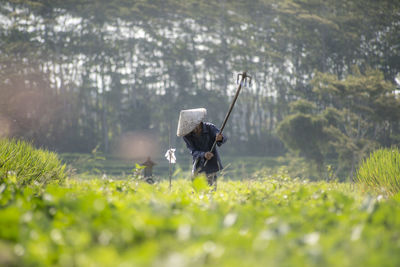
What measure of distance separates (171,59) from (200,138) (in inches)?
928

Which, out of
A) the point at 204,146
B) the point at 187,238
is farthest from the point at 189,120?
the point at 187,238

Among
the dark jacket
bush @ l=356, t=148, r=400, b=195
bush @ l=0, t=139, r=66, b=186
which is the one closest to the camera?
bush @ l=0, t=139, r=66, b=186

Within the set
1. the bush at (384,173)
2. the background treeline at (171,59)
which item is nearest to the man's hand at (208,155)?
the bush at (384,173)

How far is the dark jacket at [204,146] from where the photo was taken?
5578 millimetres

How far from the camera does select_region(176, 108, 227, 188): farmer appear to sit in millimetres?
5328

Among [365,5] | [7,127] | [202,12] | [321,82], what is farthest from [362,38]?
[7,127]

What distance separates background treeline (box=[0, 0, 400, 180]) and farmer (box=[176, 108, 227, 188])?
17.5m

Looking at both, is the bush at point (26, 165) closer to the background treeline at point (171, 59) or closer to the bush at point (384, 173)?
the bush at point (384, 173)

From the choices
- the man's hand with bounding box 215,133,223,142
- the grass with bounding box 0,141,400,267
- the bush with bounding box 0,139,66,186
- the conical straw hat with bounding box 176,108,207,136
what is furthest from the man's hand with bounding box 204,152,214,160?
the grass with bounding box 0,141,400,267

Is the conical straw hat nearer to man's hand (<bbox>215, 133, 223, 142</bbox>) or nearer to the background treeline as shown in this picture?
man's hand (<bbox>215, 133, 223, 142</bbox>)

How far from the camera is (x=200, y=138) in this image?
5.73 metres

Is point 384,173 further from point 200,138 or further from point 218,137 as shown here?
point 200,138

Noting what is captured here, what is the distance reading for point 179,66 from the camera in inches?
1121

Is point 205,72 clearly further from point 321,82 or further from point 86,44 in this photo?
point 321,82
